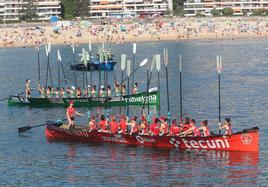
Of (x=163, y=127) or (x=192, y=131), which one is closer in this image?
(x=192, y=131)

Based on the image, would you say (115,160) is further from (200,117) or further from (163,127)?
(200,117)

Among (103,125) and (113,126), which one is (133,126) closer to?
(113,126)

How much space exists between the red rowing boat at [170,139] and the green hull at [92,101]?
33.1 ft

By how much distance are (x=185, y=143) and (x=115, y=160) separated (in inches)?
164

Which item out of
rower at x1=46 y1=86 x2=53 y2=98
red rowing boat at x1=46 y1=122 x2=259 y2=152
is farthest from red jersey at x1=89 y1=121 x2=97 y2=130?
rower at x1=46 y1=86 x2=53 y2=98

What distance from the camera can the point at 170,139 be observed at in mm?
49125

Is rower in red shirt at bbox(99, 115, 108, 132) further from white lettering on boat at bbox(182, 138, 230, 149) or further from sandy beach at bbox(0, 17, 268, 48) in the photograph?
sandy beach at bbox(0, 17, 268, 48)

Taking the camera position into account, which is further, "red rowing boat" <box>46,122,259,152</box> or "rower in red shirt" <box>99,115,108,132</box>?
"rower in red shirt" <box>99,115,108,132</box>

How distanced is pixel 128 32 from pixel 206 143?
13245 centimetres

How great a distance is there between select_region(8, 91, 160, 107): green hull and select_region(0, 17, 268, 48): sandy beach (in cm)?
9730

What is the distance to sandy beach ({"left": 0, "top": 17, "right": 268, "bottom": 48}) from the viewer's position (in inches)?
6821

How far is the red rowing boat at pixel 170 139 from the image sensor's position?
154 ft

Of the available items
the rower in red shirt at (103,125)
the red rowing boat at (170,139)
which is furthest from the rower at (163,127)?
the rower in red shirt at (103,125)

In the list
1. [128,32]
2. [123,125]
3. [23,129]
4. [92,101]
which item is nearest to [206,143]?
[123,125]
